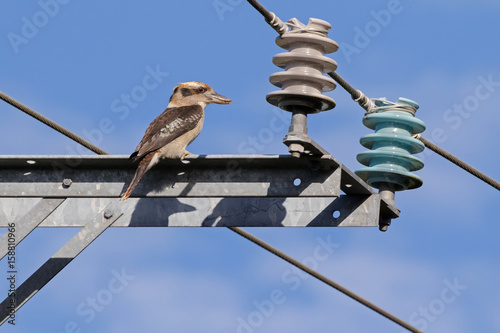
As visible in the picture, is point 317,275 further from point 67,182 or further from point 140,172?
point 67,182

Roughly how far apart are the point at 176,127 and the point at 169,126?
3.7 inches

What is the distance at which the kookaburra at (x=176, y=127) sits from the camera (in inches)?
278

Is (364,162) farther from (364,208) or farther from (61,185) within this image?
(61,185)

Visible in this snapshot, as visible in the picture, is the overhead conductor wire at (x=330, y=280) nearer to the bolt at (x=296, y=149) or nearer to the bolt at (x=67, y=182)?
the bolt at (x=67, y=182)

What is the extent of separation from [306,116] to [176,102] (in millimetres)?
3201

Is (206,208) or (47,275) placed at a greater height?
(206,208)

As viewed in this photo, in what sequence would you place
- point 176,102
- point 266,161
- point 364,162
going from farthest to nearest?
point 176,102 → point 364,162 → point 266,161

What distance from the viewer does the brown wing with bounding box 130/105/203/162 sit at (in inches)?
298

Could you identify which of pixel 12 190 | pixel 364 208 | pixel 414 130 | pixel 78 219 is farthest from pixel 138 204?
pixel 414 130

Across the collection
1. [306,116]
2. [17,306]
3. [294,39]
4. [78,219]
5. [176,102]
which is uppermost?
[176,102]

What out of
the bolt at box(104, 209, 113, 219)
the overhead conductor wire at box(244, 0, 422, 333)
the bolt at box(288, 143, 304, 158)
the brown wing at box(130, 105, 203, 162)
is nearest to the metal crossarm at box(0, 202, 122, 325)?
the bolt at box(104, 209, 113, 219)

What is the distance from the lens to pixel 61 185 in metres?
7.16

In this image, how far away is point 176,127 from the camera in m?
8.58

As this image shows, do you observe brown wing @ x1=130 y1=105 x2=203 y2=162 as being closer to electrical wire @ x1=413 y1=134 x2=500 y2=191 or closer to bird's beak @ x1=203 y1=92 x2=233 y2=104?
bird's beak @ x1=203 y1=92 x2=233 y2=104
